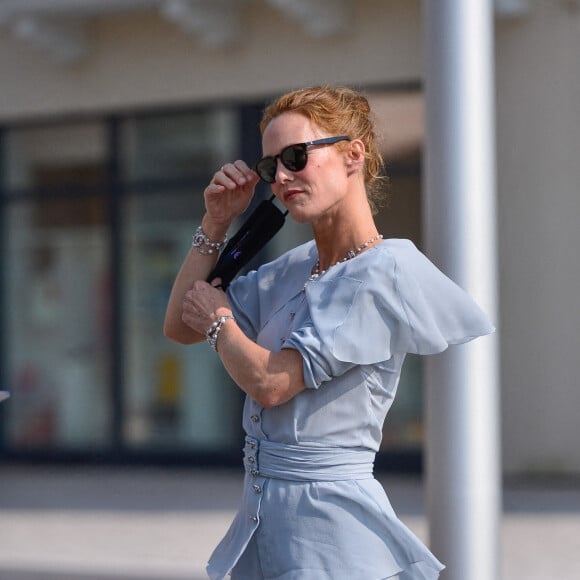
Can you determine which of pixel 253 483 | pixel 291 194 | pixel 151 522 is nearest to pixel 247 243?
pixel 291 194

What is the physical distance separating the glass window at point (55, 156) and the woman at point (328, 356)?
24.5 ft

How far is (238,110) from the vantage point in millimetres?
8781

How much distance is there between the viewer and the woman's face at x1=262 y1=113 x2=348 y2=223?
1.94m

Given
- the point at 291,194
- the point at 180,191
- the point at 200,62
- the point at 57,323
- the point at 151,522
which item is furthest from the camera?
the point at 57,323

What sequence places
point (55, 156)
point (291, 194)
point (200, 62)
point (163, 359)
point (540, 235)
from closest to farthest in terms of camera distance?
point (291, 194), point (540, 235), point (200, 62), point (163, 359), point (55, 156)

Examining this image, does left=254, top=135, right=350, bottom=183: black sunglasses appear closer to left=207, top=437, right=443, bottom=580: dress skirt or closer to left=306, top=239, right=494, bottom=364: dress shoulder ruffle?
left=306, top=239, right=494, bottom=364: dress shoulder ruffle

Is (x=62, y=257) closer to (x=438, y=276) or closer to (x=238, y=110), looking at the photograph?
(x=238, y=110)

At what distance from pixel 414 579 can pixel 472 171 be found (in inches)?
66.8

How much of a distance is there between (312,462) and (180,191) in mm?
7193

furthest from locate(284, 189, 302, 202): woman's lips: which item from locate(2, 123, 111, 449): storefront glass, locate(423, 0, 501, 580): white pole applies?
locate(2, 123, 111, 449): storefront glass

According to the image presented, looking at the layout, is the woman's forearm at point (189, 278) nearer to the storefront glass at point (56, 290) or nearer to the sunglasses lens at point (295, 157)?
the sunglasses lens at point (295, 157)

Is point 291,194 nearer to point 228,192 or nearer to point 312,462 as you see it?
point 228,192

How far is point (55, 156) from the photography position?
9438mm

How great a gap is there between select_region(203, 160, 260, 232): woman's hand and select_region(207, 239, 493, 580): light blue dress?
0.91ft
